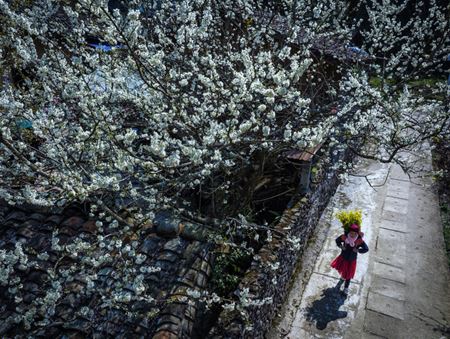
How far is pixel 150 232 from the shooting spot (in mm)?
4648

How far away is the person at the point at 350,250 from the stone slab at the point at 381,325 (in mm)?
715

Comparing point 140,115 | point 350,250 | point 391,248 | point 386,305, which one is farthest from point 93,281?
point 391,248

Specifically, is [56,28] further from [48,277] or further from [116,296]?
[116,296]

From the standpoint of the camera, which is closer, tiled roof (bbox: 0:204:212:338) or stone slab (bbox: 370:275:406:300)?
tiled roof (bbox: 0:204:212:338)

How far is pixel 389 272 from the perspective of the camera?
7441mm

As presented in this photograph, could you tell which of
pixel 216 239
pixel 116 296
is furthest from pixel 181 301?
pixel 216 239

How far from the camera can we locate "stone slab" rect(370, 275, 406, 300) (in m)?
6.90

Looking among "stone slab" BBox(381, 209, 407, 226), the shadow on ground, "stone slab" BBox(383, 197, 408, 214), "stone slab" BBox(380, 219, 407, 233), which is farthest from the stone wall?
"stone slab" BBox(383, 197, 408, 214)

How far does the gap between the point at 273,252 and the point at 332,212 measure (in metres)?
4.00

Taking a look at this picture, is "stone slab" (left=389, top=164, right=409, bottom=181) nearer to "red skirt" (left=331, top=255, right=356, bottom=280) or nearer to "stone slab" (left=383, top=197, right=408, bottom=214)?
"stone slab" (left=383, top=197, right=408, bottom=214)

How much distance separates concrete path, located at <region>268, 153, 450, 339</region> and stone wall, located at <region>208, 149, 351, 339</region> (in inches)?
17.5

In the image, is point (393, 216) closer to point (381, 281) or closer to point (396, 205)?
point (396, 205)

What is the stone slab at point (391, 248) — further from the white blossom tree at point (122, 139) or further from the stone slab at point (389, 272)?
the white blossom tree at point (122, 139)

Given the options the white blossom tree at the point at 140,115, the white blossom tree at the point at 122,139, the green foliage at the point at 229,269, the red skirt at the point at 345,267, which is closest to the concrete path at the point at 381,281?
the red skirt at the point at 345,267
